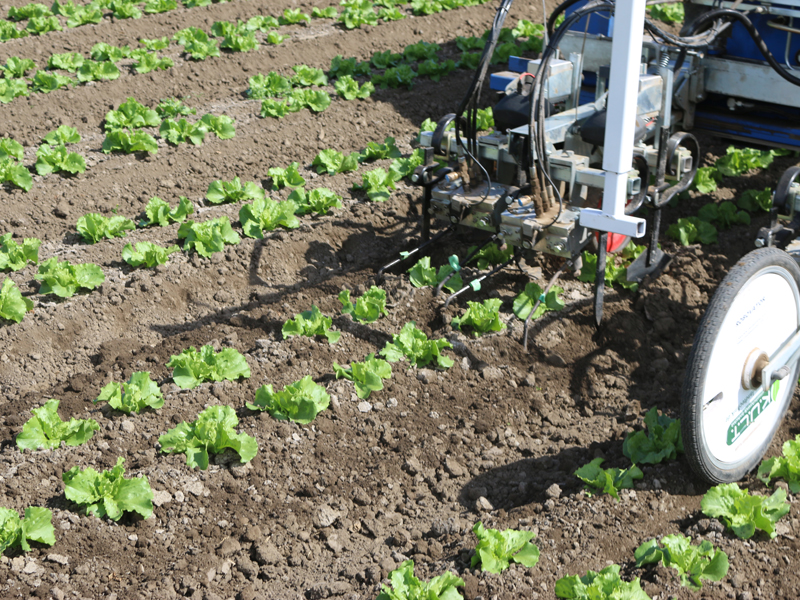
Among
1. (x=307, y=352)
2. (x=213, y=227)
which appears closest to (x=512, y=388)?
(x=307, y=352)

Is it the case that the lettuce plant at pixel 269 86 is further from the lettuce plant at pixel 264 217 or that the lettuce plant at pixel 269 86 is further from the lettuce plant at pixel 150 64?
the lettuce plant at pixel 264 217

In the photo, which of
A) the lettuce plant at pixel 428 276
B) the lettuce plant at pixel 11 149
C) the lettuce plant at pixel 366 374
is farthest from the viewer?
the lettuce plant at pixel 11 149

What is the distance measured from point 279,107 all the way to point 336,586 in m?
5.44

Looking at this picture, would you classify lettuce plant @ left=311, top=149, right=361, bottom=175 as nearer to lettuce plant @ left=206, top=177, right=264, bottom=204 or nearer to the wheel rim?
lettuce plant @ left=206, top=177, right=264, bottom=204

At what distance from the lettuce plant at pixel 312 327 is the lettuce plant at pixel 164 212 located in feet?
5.94

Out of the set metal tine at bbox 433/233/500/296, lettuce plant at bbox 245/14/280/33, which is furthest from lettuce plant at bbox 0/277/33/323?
lettuce plant at bbox 245/14/280/33

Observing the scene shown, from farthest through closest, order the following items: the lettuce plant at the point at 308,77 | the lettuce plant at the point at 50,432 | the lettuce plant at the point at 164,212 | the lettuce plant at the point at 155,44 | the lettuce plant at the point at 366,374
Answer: the lettuce plant at the point at 155,44, the lettuce plant at the point at 308,77, the lettuce plant at the point at 164,212, the lettuce plant at the point at 366,374, the lettuce plant at the point at 50,432

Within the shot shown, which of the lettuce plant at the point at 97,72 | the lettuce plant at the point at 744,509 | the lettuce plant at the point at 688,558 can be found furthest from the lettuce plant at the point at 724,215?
the lettuce plant at the point at 97,72

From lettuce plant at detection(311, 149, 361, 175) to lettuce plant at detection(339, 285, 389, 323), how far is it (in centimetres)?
204

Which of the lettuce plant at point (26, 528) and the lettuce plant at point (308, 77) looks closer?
the lettuce plant at point (26, 528)

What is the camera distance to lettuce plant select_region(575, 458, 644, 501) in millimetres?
3547

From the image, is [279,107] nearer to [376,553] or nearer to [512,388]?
[512,388]

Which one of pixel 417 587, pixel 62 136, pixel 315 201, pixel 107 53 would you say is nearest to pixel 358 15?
pixel 107 53

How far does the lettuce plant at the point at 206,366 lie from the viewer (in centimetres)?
451
